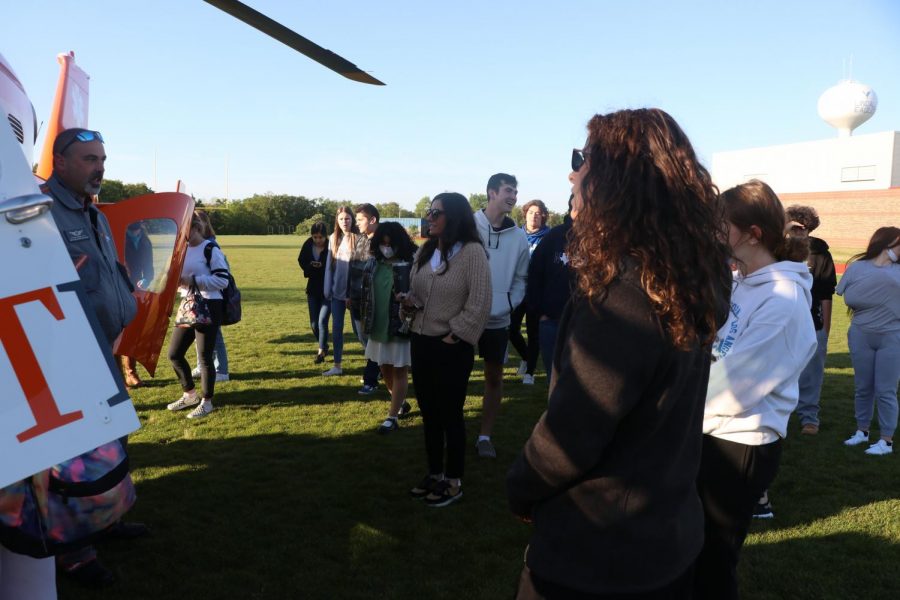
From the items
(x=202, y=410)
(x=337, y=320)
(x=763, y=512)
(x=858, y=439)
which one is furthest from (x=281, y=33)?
(x=337, y=320)

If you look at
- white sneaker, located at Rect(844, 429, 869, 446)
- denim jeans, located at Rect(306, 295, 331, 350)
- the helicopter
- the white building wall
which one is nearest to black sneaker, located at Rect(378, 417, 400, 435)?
denim jeans, located at Rect(306, 295, 331, 350)

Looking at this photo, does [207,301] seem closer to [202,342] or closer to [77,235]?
[202,342]

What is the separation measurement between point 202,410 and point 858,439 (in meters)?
6.17

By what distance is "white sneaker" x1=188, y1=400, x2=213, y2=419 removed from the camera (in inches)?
242

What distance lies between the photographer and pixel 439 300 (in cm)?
412

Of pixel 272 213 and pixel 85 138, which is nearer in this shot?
pixel 85 138

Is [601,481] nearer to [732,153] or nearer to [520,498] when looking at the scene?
[520,498]

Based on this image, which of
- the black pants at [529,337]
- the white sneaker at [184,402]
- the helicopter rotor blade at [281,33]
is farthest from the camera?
the black pants at [529,337]

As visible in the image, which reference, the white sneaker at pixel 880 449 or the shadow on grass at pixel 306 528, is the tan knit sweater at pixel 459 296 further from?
the white sneaker at pixel 880 449

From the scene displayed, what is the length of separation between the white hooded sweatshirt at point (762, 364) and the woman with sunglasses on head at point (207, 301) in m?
4.79

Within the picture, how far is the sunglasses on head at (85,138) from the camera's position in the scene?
9.74ft

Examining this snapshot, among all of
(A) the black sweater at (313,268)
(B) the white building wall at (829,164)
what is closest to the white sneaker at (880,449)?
(A) the black sweater at (313,268)

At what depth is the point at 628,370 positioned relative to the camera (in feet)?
4.50

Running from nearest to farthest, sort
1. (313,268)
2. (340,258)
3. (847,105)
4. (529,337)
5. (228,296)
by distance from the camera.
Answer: (228,296) < (529,337) < (340,258) < (313,268) < (847,105)
